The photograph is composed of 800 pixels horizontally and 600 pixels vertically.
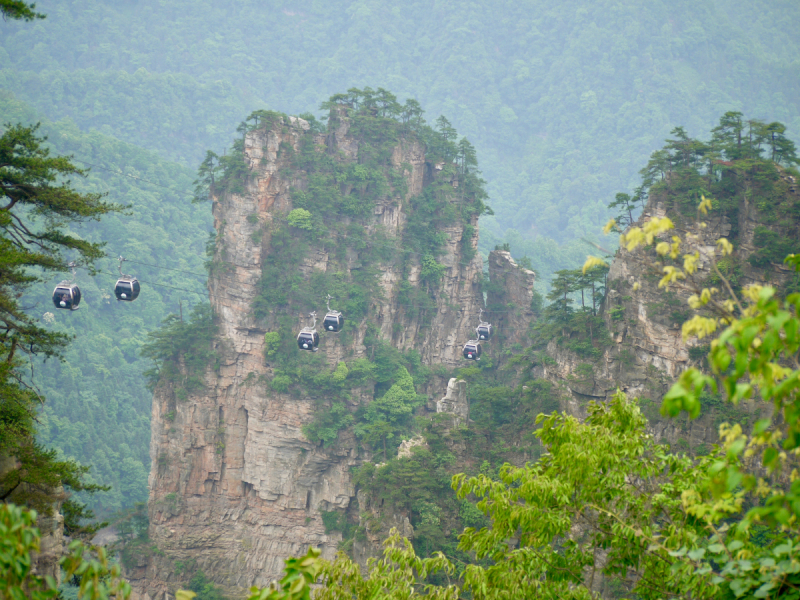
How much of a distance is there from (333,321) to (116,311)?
3702 cm

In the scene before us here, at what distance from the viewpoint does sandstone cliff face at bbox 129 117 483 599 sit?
34.3m

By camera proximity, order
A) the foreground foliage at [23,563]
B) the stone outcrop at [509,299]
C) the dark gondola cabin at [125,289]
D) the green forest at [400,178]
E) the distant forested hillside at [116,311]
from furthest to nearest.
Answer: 1. the distant forested hillside at [116,311]
2. the stone outcrop at [509,299]
3. the green forest at [400,178]
4. the dark gondola cabin at [125,289]
5. the foreground foliage at [23,563]

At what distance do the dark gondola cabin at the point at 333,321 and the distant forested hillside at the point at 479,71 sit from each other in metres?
69.6

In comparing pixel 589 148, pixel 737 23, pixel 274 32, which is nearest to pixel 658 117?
pixel 589 148

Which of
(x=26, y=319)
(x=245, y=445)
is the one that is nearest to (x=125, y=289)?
(x=26, y=319)

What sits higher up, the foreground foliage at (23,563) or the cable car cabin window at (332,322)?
the cable car cabin window at (332,322)

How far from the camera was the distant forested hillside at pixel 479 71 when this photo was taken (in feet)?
333

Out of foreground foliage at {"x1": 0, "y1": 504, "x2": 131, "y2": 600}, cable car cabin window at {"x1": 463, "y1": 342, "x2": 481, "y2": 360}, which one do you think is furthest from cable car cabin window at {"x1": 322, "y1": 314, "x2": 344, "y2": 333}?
foreground foliage at {"x1": 0, "y1": 504, "x2": 131, "y2": 600}

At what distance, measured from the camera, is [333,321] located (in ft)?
106

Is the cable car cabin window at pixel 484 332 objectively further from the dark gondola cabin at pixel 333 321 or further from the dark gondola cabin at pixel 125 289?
the dark gondola cabin at pixel 125 289

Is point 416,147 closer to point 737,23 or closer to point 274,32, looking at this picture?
point 274,32

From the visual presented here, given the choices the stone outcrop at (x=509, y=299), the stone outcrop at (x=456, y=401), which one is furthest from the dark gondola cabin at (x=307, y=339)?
the stone outcrop at (x=509, y=299)

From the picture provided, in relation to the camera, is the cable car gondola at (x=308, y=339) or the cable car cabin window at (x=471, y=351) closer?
→ the cable car gondola at (x=308, y=339)

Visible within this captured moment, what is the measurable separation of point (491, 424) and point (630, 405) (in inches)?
877
